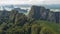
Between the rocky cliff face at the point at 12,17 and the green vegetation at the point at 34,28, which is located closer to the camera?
the green vegetation at the point at 34,28

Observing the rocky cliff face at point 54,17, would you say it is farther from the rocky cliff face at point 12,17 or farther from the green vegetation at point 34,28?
the rocky cliff face at point 12,17

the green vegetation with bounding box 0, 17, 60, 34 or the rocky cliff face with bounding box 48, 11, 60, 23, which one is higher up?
the rocky cliff face with bounding box 48, 11, 60, 23

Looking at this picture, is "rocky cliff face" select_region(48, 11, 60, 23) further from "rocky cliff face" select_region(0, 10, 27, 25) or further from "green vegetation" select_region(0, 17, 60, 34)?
"rocky cliff face" select_region(0, 10, 27, 25)

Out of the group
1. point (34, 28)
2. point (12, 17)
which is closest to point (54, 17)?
point (34, 28)

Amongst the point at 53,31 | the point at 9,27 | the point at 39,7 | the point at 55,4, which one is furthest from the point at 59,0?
the point at 9,27

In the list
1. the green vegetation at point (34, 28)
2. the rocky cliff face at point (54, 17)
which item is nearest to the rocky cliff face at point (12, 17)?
the green vegetation at point (34, 28)

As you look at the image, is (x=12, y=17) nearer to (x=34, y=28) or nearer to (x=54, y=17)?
(x=34, y=28)

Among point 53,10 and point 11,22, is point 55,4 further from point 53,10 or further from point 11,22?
point 11,22

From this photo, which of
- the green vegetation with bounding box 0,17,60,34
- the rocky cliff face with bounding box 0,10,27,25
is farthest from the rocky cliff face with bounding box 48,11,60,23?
the rocky cliff face with bounding box 0,10,27,25

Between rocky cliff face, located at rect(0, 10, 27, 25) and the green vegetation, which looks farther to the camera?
rocky cliff face, located at rect(0, 10, 27, 25)

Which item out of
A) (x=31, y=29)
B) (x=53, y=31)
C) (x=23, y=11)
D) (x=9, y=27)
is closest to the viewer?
(x=53, y=31)

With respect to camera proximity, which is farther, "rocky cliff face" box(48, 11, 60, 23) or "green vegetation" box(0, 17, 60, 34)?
"rocky cliff face" box(48, 11, 60, 23)
